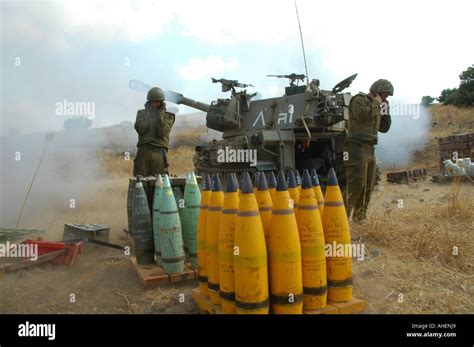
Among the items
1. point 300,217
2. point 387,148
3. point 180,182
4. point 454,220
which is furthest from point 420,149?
point 300,217

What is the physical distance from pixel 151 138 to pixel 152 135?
4 centimetres

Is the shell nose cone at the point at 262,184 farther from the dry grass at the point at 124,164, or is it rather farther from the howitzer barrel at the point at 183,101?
the dry grass at the point at 124,164

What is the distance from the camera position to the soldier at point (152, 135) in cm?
590

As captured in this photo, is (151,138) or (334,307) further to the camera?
(151,138)

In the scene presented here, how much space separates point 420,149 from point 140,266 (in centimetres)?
1521

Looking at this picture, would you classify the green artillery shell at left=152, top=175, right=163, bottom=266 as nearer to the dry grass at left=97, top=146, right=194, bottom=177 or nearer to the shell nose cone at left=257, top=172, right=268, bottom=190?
the shell nose cone at left=257, top=172, right=268, bottom=190

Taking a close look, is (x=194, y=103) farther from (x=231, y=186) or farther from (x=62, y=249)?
(x=231, y=186)

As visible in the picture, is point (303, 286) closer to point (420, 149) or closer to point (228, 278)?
point (228, 278)

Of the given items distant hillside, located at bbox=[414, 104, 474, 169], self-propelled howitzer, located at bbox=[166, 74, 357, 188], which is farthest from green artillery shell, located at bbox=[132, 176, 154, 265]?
distant hillside, located at bbox=[414, 104, 474, 169]

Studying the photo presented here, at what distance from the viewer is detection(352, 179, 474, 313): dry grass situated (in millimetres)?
3223

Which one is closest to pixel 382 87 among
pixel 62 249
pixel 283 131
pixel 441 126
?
pixel 283 131

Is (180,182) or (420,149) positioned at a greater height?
(420,149)

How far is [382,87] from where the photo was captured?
575 cm
